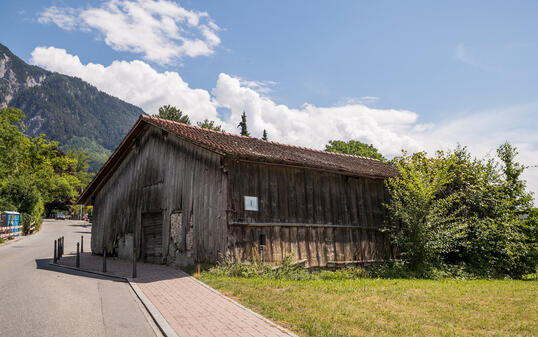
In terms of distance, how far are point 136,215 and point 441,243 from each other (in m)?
13.2

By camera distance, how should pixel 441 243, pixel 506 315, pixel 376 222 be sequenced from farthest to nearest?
pixel 376 222 → pixel 441 243 → pixel 506 315

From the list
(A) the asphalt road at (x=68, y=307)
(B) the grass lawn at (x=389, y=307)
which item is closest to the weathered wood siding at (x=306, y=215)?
(B) the grass lawn at (x=389, y=307)

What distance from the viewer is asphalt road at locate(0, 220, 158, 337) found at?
18.9 ft

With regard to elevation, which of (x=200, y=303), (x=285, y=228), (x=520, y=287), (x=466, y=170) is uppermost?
(x=466, y=170)

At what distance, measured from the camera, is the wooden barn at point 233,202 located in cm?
1234

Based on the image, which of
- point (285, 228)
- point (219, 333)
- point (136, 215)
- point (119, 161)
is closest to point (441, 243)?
point (285, 228)

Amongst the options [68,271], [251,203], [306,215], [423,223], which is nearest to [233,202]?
[251,203]

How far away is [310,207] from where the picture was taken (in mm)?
14156

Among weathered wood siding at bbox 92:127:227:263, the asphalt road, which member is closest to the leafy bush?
weathered wood siding at bbox 92:127:227:263

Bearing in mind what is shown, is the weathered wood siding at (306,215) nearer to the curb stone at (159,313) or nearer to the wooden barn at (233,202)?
the wooden barn at (233,202)

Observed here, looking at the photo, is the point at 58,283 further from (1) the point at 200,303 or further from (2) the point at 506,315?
(2) the point at 506,315

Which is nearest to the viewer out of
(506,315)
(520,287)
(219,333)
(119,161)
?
(219,333)

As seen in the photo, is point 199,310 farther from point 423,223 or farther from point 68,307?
point 423,223

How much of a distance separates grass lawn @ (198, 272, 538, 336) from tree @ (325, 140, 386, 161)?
1532 inches
